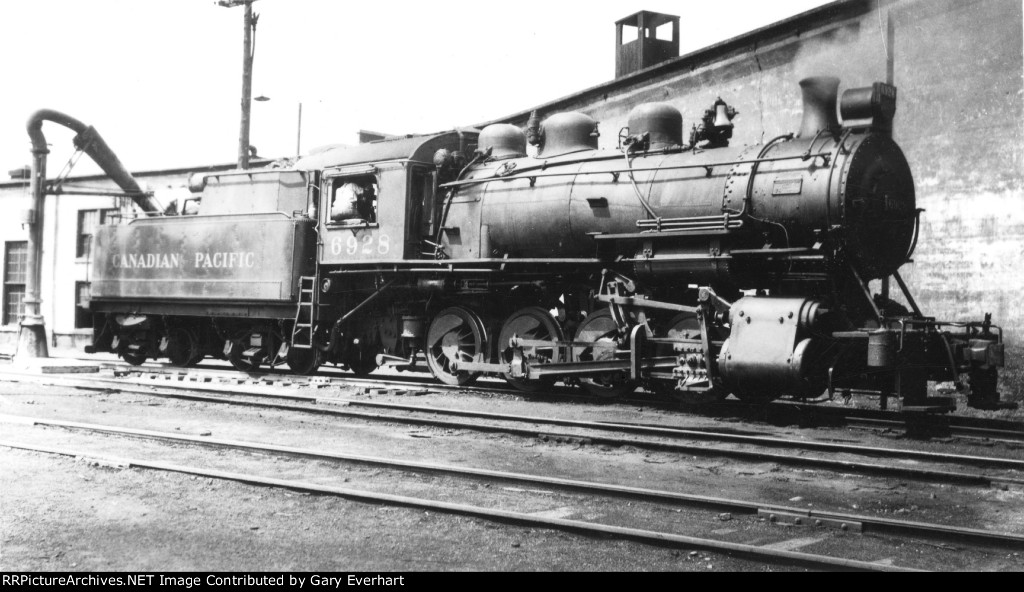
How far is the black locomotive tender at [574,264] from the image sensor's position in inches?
326

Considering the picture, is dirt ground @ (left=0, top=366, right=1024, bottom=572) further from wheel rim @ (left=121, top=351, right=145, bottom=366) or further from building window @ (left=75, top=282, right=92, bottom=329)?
building window @ (left=75, top=282, right=92, bottom=329)

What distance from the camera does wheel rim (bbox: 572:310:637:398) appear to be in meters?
10.1

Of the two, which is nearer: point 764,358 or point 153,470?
point 153,470

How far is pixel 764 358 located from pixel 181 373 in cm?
861

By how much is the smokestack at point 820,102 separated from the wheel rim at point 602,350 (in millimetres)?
2906

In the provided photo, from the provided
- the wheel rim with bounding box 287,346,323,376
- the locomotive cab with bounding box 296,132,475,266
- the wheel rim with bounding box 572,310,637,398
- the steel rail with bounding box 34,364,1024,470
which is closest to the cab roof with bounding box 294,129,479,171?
the locomotive cab with bounding box 296,132,475,266

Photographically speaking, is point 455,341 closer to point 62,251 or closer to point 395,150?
point 395,150

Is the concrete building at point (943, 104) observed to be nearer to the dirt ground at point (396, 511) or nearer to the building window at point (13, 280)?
the dirt ground at point (396, 511)

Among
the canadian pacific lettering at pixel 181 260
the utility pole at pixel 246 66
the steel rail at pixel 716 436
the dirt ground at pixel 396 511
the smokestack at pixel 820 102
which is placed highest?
the utility pole at pixel 246 66

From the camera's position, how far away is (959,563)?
421 centimetres

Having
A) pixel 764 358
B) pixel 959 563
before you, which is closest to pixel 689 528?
pixel 959 563

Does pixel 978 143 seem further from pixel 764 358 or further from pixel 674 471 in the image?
pixel 674 471

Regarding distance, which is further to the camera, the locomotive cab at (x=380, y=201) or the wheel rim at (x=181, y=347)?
the wheel rim at (x=181, y=347)

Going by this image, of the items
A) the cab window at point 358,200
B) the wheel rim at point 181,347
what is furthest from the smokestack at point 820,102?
the wheel rim at point 181,347
